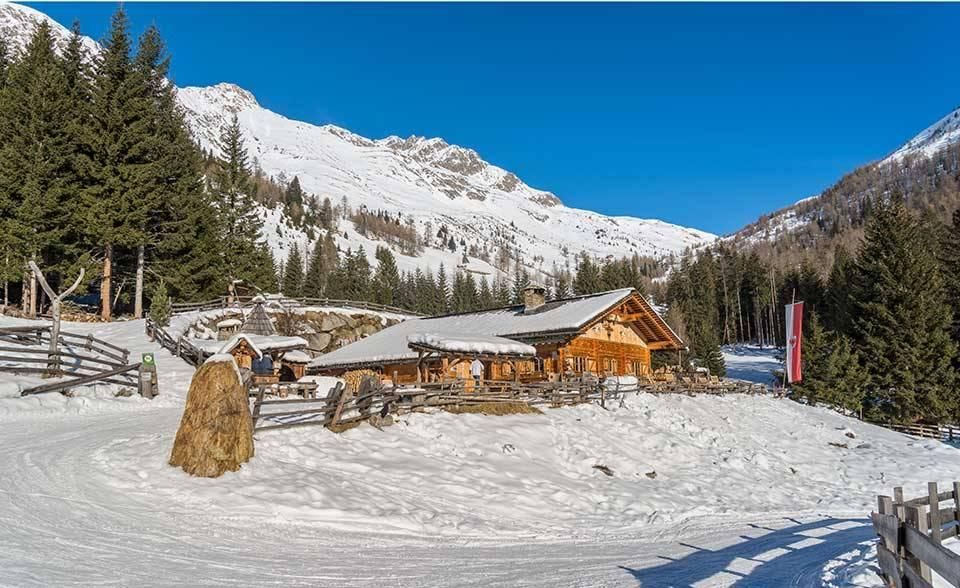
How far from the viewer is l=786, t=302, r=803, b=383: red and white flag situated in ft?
106

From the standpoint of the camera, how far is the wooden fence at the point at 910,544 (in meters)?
5.77

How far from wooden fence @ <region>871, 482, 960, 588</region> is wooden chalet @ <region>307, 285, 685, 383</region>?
18.9 metres

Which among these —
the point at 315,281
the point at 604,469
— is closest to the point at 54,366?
the point at 604,469

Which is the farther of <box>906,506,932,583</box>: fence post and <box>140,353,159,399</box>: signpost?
<box>140,353,159,399</box>: signpost

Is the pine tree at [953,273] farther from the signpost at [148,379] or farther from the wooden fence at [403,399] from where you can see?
the signpost at [148,379]

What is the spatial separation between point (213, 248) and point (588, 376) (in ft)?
116

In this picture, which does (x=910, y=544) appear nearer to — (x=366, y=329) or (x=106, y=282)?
(x=106, y=282)

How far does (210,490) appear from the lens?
35.7 ft

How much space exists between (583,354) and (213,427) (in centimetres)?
2523

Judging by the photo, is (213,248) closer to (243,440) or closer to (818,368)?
(243,440)

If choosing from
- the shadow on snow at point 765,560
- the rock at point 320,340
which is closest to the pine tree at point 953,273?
the shadow on snow at point 765,560

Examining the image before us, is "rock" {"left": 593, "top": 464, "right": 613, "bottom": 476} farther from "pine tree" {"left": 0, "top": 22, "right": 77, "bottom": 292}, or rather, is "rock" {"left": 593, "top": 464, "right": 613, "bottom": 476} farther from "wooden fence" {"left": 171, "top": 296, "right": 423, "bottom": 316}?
"pine tree" {"left": 0, "top": 22, "right": 77, "bottom": 292}

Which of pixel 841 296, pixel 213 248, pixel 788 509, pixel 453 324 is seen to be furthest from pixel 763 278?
pixel 788 509

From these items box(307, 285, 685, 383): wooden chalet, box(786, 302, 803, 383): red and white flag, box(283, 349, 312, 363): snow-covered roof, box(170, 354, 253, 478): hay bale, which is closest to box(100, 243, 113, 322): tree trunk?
box(283, 349, 312, 363): snow-covered roof
